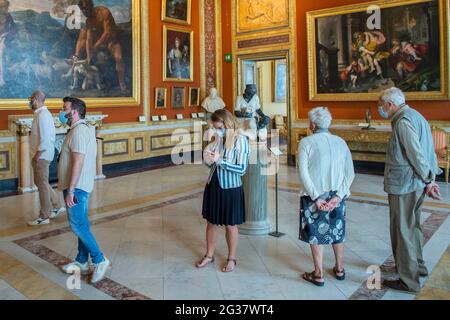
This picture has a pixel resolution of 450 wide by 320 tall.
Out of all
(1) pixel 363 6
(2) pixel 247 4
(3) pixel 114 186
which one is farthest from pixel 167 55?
(1) pixel 363 6

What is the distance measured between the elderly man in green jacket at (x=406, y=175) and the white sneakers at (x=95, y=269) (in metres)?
2.93

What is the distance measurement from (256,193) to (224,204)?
5.26 feet

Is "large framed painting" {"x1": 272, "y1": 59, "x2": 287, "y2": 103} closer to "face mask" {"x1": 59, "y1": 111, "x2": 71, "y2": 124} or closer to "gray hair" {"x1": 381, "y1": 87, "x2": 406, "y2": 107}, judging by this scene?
"face mask" {"x1": 59, "y1": 111, "x2": 71, "y2": 124}

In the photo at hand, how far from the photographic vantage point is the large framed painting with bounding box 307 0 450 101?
964 cm

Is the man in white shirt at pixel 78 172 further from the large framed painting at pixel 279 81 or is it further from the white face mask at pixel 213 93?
the large framed painting at pixel 279 81

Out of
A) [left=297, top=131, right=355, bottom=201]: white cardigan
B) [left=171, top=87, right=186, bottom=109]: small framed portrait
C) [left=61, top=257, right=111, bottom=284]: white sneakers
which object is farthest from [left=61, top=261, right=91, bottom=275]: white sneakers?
[left=171, top=87, right=186, bottom=109]: small framed portrait

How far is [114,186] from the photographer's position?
9.51m

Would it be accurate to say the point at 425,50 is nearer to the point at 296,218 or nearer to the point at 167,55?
the point at 296,218

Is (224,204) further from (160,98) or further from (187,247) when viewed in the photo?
(160,98)

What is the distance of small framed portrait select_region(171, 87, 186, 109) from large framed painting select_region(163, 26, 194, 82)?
0.30 m

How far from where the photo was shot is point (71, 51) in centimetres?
Result: 1017

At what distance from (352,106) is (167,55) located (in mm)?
5521

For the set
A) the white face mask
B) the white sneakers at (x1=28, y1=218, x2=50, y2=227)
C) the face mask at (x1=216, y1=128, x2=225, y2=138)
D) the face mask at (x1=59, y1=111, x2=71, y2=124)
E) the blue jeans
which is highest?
the white face mask

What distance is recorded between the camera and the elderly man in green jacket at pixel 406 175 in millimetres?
3824
